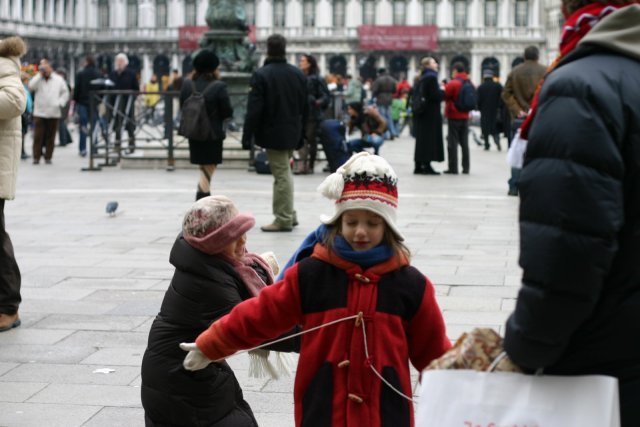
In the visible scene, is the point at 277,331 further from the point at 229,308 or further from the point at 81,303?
the point at 81,303

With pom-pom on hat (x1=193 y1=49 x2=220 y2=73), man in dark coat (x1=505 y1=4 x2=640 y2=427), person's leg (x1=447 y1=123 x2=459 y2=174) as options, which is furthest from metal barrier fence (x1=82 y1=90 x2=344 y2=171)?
man in dark coat (x1=505 y1=4 x2=640 y2=427)

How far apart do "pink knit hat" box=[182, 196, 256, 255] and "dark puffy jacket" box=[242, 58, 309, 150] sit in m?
6.58

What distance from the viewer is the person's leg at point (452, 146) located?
16719mm

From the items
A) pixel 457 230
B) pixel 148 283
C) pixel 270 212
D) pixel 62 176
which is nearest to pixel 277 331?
pixel 148 283

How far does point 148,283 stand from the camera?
8.07 meters

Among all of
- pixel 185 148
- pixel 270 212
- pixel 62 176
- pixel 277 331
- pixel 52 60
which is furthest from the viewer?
pixel 52 60

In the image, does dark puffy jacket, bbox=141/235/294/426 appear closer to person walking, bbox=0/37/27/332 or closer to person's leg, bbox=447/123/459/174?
person walking, bbox=0/37/27/332

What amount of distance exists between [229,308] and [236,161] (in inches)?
558

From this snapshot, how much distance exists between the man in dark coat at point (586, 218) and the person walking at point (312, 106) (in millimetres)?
13210

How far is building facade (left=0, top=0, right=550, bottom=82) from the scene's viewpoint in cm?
9000

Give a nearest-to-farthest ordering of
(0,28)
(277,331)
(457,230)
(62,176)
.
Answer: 1. (277,331)
2. (457,230)
3. (62,176)
4. (0,28)

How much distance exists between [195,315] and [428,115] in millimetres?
13002

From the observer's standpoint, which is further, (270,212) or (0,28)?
(0,28)

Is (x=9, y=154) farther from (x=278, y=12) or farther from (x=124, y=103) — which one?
(x=278, y=12)
